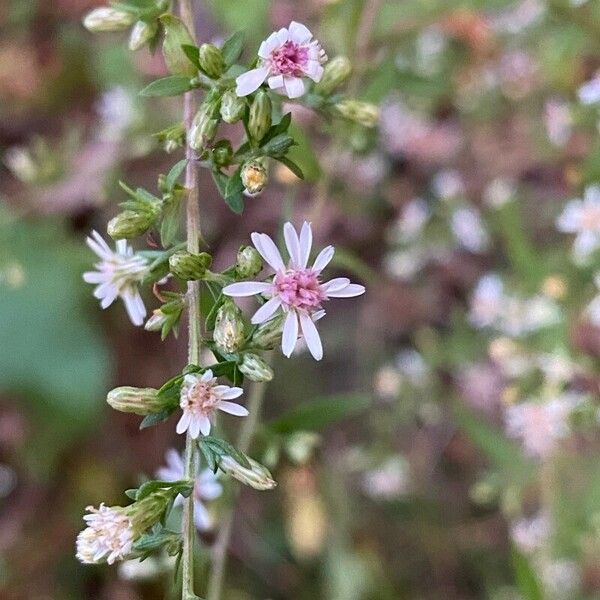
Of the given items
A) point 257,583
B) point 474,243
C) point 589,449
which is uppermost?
point 474,243

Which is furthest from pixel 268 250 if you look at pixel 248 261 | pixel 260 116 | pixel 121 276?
pixel 121 276

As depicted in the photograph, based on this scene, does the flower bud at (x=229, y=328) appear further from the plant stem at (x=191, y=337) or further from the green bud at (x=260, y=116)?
the green bud at (x=260, y=116)

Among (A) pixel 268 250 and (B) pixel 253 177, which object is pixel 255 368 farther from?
(B) pixel 253 177

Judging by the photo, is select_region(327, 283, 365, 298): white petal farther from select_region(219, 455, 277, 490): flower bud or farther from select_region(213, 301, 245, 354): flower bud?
select_region(219, 455, 277, 490): flower bud

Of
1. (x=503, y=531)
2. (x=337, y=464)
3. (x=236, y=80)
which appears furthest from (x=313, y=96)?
(x=503, y=531)

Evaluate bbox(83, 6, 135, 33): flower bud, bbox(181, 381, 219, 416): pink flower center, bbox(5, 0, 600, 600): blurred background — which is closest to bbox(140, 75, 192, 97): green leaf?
bbox(83, 6, 135, 33): flower bud

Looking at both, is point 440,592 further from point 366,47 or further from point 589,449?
point 366,47

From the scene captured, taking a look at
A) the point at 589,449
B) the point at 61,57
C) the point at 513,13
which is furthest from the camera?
the point at 61,57
